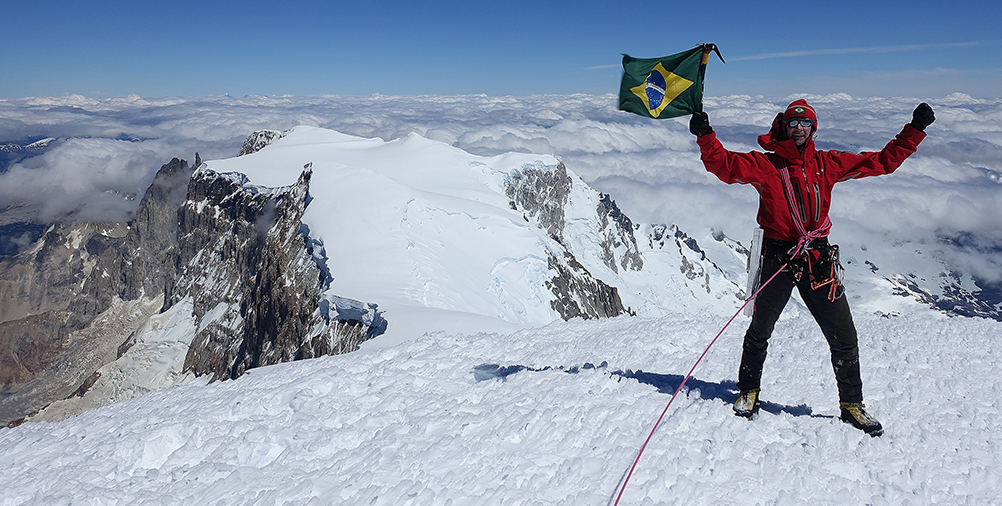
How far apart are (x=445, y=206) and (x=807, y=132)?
1555 inches

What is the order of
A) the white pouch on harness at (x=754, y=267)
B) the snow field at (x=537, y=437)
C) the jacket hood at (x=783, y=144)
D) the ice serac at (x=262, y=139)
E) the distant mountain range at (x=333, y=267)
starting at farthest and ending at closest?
1. the ice serac at (x=262, y=139)
2. the distant mountain range at (x=333, y=267)
3. the white pouch on harness at (x=754, y=267)
4. the jacket hood at (x=783, y=144)
5. the snow field at (x=537, y=437)

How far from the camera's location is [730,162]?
4.57 meters

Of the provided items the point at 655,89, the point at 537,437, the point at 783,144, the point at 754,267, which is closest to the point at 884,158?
the point at 783,144

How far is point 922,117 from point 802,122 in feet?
4.00

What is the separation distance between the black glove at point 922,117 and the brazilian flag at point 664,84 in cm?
195

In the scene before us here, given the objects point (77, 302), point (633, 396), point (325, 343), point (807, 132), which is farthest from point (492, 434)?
point (77, 302)

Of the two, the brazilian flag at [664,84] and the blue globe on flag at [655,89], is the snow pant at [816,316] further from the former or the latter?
the blue globe on flag at [655,89]

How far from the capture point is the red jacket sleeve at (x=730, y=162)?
180 inches

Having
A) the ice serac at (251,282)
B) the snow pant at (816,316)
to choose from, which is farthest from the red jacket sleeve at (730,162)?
the ice serac at (251,282)

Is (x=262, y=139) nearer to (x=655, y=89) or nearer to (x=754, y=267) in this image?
(x=655, y=89)

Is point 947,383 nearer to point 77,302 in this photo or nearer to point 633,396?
point 633,396

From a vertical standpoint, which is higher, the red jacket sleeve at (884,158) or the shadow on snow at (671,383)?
the red jacket sleeve at (884,158)

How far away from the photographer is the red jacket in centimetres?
461

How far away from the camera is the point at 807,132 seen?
4.56 m
